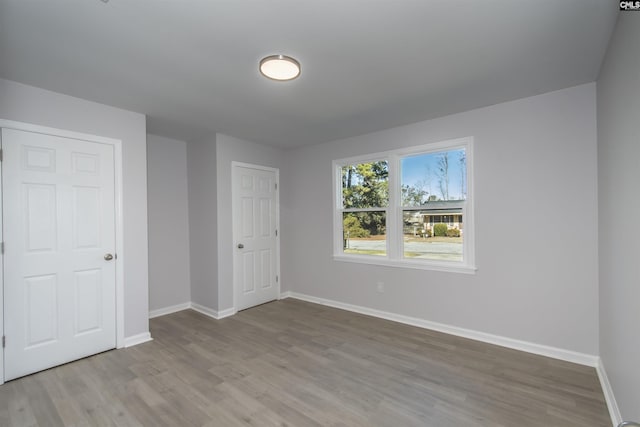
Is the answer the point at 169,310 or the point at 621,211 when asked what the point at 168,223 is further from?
the point at 621,211

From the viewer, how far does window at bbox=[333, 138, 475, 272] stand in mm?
3395

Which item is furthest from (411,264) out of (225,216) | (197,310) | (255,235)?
(197,310)

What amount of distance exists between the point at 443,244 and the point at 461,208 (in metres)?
0.47

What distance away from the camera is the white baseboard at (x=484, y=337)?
Answer: 267 centimetres

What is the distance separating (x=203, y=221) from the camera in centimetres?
425

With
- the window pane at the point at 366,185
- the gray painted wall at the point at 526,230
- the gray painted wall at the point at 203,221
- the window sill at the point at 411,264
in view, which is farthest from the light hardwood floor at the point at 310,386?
the window pane at the point at 366,185

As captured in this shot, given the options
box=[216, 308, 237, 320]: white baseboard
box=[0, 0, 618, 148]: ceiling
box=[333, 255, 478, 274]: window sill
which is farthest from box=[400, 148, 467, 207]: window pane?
box=[216, 308, 237, 320]: white baseboard

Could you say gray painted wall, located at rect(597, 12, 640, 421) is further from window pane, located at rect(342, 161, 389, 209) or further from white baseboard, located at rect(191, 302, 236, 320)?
white baseboard, located at rect(191, 302, 236, 320)

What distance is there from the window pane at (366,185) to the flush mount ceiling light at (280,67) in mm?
2071

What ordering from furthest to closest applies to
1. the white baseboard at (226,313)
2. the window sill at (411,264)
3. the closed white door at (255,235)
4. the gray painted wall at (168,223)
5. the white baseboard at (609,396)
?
the closed white door at (255,235), the gray painted wall at (168,223), the white baseboard at (226,313), the window sill at (411,264), the white baseboard at (609,396)

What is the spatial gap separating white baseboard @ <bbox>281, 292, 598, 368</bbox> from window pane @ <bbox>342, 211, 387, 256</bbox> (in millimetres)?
800

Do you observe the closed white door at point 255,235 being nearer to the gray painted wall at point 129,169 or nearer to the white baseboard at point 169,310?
the white baseboard at point 169,310

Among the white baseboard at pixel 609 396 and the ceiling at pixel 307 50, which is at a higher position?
the ceiling at pixel 307 50

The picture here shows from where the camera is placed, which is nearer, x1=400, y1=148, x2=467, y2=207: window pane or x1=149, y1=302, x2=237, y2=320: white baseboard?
x1=400, y1=148, x2=467, y2=207: window pane
